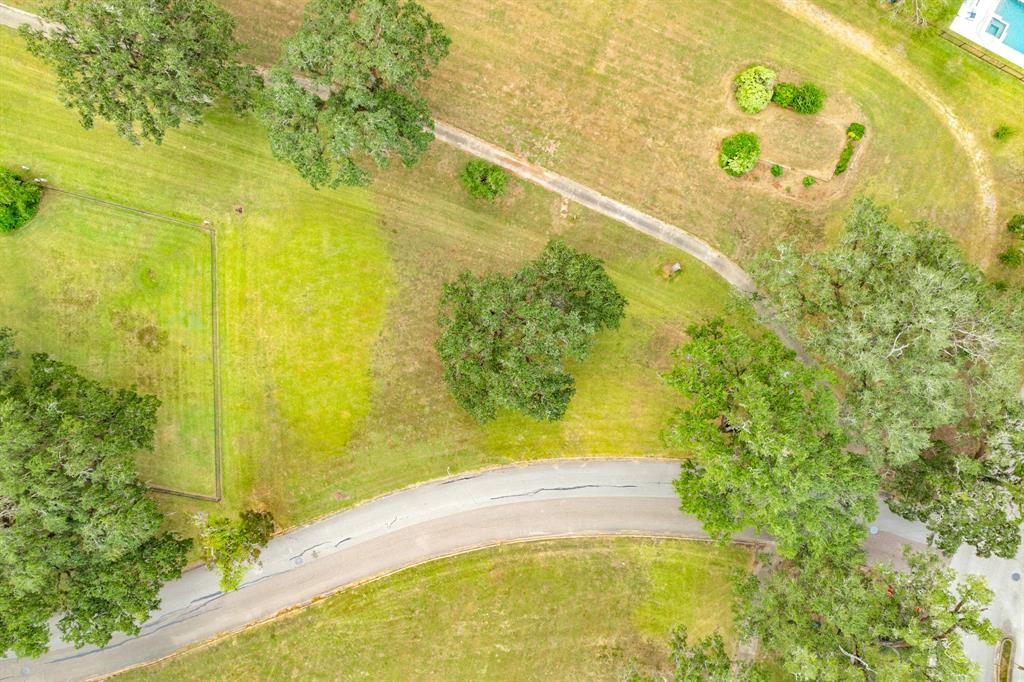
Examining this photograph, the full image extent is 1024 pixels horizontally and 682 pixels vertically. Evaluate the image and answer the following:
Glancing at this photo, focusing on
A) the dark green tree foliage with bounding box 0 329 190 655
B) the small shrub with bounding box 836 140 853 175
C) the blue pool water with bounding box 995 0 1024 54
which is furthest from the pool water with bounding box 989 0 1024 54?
the dark green tree foliage with bounding box 0 329 190 655

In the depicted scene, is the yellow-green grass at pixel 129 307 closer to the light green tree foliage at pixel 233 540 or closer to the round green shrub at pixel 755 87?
the light green tree foliage at pixel 233 540

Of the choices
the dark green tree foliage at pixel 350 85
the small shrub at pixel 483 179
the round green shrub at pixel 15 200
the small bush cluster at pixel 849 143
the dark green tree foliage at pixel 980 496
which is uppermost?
the small bush cluster at pixel 849 143

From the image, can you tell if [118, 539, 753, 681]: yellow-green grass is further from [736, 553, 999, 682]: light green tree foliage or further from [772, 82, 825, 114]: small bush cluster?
[772, 82, 825, 114]: small bush cluster

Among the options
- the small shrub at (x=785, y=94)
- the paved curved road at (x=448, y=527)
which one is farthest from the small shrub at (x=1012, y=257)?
the paved curved road at (x=448, y=527)

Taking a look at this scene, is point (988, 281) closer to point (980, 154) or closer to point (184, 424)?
point (980, 154)

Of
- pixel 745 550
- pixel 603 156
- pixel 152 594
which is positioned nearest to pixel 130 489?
pixel 152 594
